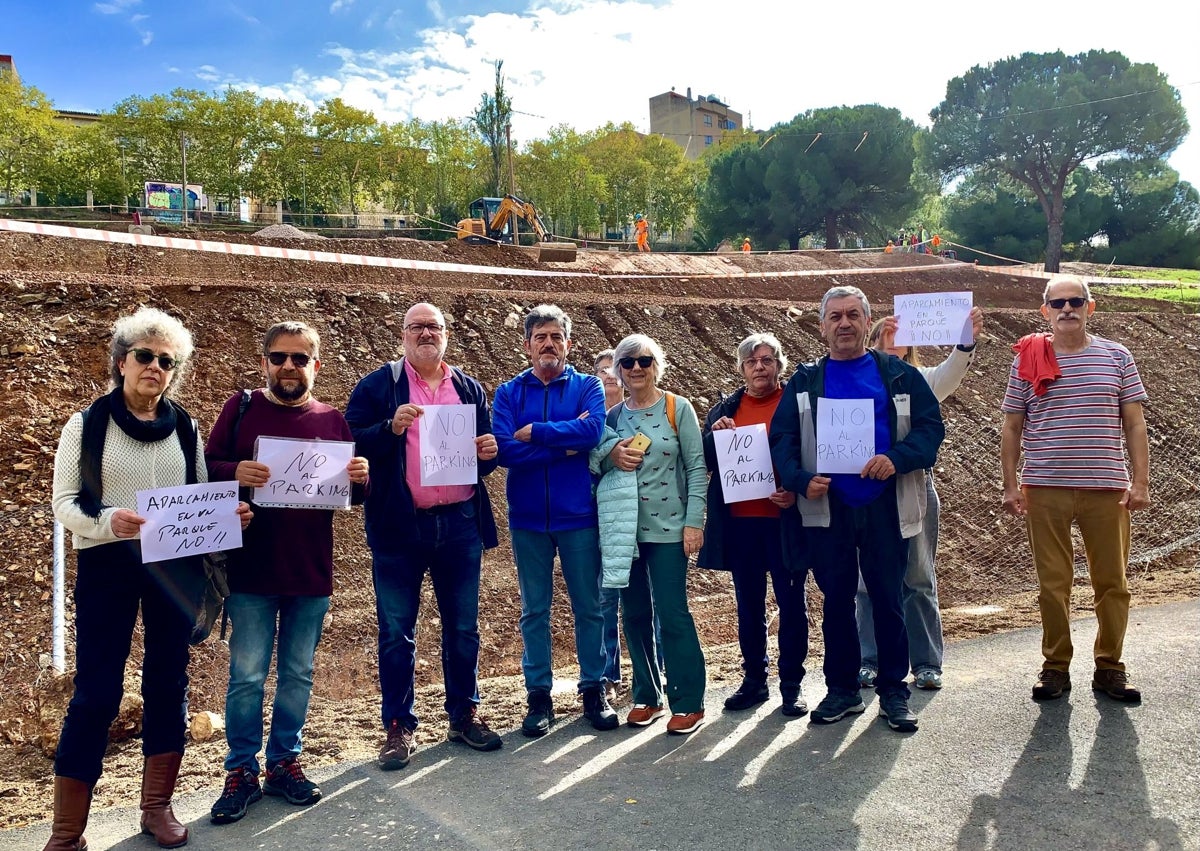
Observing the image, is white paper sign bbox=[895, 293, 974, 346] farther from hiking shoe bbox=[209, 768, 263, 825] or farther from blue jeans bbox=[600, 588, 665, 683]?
hiking shoe bbox=[209, 768, 263, 825]

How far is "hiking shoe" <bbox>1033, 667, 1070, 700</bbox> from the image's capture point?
16.3 feet

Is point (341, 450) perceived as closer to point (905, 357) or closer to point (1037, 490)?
point (905, 357)

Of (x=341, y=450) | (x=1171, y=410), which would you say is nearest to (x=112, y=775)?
(x=341, y=450)

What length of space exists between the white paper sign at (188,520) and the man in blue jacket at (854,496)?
103 inches

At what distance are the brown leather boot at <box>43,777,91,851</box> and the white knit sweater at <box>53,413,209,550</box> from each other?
885 mm

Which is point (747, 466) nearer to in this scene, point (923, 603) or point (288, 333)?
point (923, 603)

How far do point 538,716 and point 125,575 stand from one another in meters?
2.14

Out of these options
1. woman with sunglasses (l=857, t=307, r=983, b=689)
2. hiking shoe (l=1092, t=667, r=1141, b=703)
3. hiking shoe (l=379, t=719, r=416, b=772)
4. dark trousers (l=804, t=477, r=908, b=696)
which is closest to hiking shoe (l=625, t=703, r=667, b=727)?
dark trousers (l=804, t=477, r=908, b=696)

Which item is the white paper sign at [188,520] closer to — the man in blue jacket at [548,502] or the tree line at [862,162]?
the man in blue jacket at [548,502]

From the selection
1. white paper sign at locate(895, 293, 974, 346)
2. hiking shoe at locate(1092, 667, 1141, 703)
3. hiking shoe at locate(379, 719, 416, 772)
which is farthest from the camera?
Answer: white paper sign at locate(895, 293, 974, 346)

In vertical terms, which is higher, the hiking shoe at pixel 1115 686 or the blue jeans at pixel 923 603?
the blue jeans at pixel 923 603

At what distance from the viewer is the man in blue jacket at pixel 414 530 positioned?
454 cm

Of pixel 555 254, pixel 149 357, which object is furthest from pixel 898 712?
pixel 555 254

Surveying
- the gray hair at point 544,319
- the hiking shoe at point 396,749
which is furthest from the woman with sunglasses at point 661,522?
the hiking shoe at point 396,749
